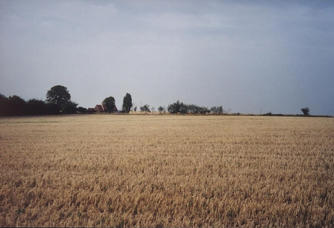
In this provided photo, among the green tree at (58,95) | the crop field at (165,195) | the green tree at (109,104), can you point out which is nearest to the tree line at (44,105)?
the green tree at (58,95)

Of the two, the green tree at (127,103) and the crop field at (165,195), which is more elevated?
the green tree at (127,103)

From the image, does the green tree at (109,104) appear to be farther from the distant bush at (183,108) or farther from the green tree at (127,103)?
the distant bush at (183,108)

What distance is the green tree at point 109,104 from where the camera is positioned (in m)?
88.1

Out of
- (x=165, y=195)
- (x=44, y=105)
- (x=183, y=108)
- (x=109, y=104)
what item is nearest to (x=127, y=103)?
(x=109, y=104)

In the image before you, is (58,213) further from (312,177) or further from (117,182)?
(312,177)

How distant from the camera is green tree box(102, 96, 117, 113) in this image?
8812 centimetres

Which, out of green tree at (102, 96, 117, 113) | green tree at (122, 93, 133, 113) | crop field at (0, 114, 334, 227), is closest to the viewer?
crop field at (0, 114, 334, 227)

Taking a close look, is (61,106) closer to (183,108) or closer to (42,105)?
(42,105)

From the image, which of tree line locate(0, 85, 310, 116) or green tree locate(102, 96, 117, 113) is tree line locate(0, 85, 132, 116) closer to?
tree line locate(0, 85, 310, 116)

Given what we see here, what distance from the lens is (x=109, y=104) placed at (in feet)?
290

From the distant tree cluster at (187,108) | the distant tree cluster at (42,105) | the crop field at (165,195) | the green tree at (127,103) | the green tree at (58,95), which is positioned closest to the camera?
the crop field at (165,195)

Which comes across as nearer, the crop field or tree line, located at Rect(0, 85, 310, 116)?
the crop field

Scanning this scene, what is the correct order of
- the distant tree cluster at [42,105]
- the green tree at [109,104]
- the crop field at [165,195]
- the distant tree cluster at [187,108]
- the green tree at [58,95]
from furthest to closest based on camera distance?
the green tree at [109,104]
the distant tree cluster at [187,108]
the green tree at [58,95]
the distant tree cluster at [42,105]
the crop field at [165,195]

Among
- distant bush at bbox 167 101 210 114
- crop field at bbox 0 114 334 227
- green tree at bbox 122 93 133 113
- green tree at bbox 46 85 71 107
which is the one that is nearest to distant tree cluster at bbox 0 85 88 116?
green tree at bbox 46 85 71 107
